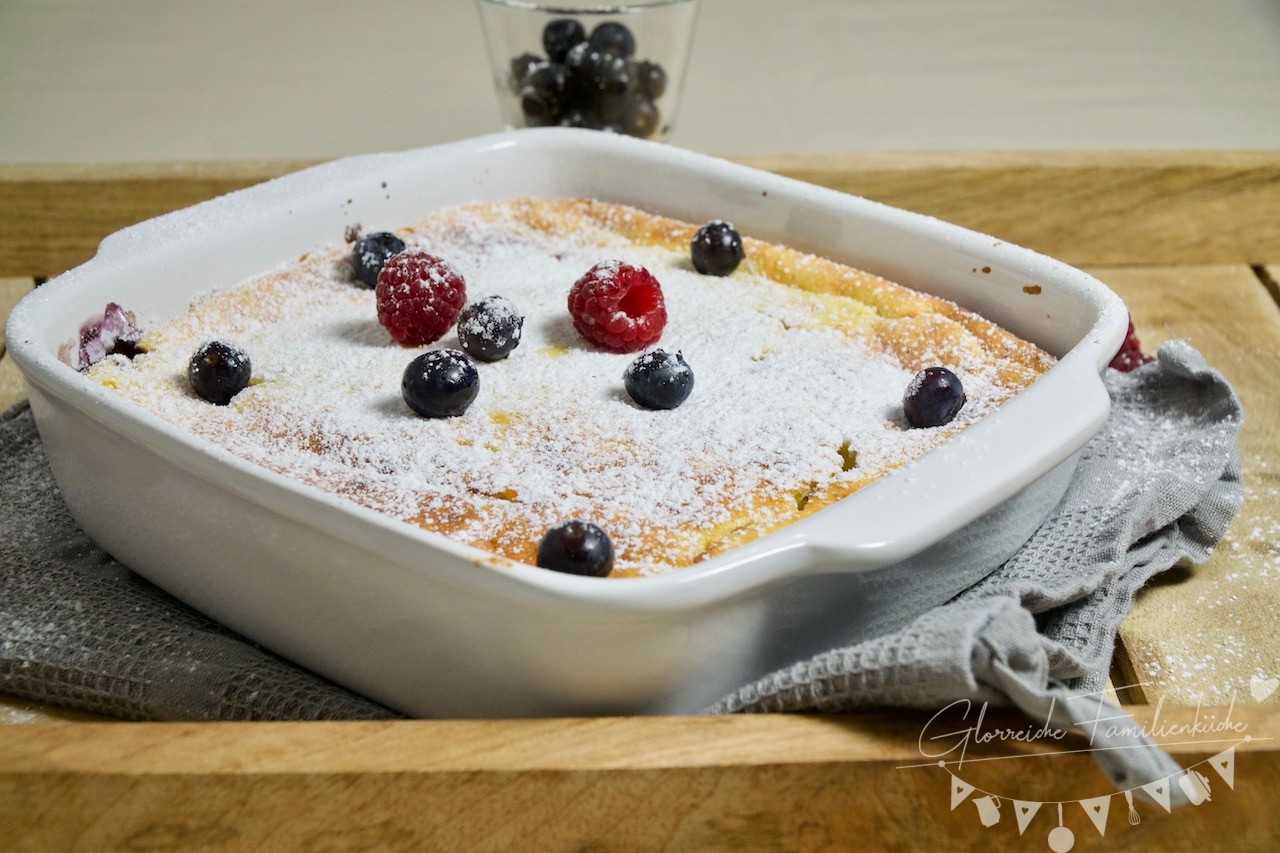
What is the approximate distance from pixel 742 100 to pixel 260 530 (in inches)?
80.3

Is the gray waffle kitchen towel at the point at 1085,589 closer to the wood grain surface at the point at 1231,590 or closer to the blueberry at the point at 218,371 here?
the wood grain surface at the point at 1231,590

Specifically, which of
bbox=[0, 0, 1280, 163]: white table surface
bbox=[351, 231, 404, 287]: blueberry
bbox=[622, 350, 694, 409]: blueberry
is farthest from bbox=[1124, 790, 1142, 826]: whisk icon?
bbox=[0, 0, 1280, 163]: white table surface

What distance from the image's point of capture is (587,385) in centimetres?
134

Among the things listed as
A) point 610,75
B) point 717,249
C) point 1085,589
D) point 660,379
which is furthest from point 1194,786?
point 610,75

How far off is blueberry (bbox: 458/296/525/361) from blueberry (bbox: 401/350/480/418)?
83mm

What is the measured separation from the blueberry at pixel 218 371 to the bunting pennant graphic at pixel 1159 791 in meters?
0.89

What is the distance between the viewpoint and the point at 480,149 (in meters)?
1.71

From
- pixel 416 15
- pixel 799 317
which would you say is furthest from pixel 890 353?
pixel 416 15

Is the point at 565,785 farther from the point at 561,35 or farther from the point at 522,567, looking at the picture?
the point at 561,35

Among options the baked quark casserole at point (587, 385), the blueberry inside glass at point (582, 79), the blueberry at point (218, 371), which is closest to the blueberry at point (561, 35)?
the blueberry inside glass at point (582, 79)

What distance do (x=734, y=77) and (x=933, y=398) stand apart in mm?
1893

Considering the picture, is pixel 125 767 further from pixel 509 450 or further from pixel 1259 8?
pixel 1259 8

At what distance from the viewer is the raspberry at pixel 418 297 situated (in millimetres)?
1387

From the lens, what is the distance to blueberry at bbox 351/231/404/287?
60.0 inches
